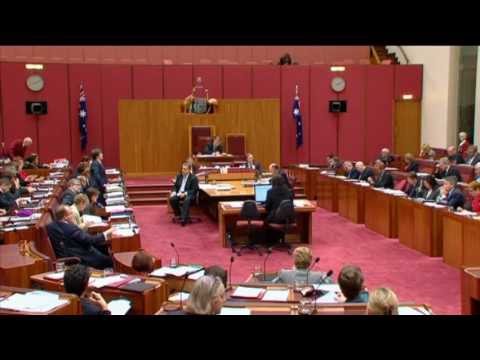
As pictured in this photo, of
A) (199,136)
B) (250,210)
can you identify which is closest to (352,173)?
(250,210)

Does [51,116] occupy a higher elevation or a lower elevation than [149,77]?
lower

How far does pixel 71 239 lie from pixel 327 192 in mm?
8536

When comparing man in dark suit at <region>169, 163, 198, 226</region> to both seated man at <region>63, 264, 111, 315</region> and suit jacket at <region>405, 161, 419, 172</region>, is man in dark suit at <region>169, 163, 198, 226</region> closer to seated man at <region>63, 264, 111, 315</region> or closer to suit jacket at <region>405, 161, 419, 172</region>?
suit jacket at <region>405, 161, 419, 172</region>

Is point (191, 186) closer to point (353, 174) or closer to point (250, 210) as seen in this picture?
point (250, 210)

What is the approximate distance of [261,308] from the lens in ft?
15.3

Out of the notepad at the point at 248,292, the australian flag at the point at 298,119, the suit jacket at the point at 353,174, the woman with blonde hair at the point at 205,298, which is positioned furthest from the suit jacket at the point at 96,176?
the woman with blonde hair at the point at 205,298

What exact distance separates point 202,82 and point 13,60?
5.94 m

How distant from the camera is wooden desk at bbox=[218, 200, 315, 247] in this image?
410 inches

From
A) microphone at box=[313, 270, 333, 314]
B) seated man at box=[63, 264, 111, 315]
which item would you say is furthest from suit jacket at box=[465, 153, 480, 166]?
seated man at box=[63, 264, 111, 315]

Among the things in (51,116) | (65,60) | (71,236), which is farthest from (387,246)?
(65,60)

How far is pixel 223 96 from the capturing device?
62.4 ft
